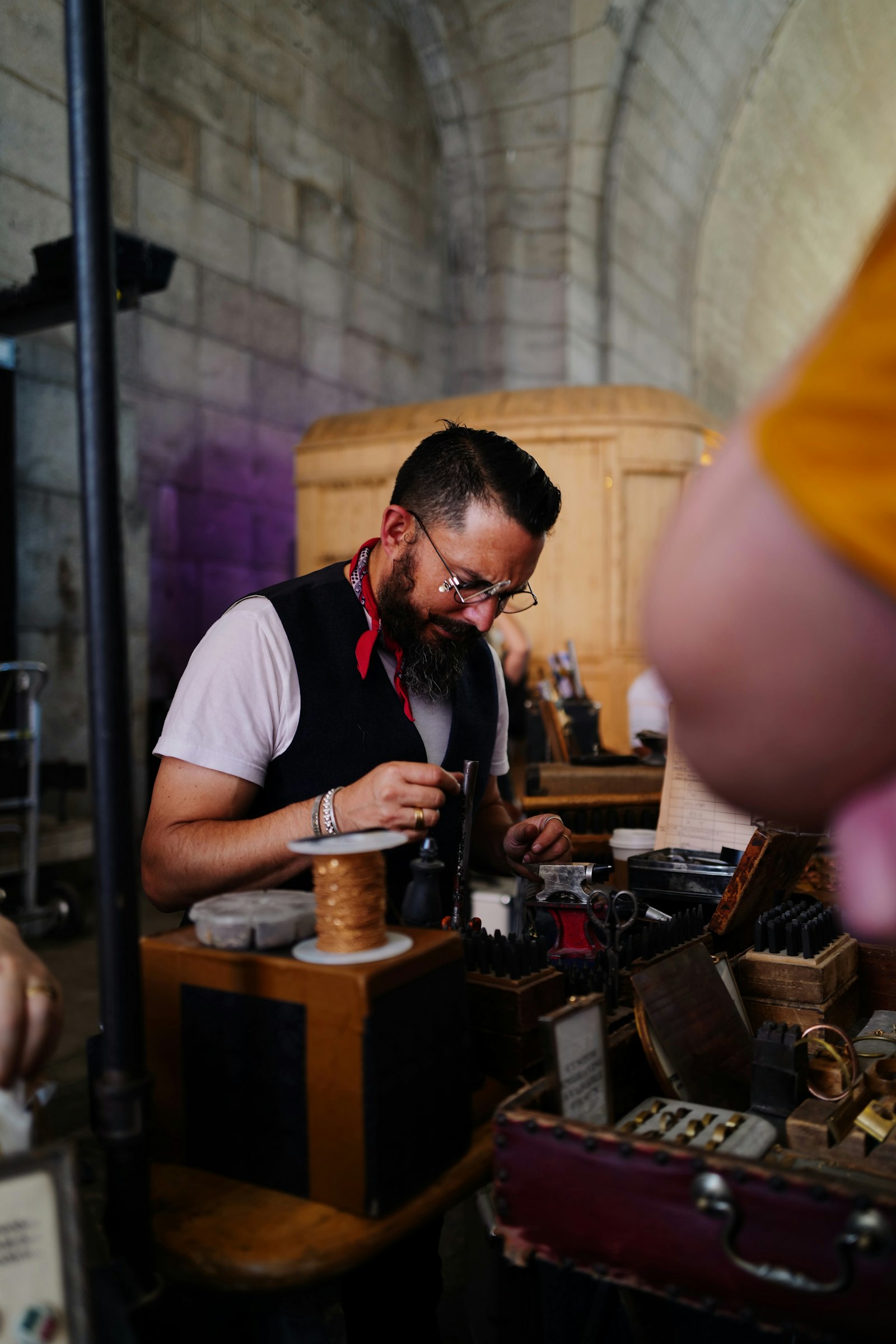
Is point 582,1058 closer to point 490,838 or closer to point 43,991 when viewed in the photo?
point 43,991

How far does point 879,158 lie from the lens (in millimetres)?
15875

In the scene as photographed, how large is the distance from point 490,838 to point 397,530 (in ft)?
2.41

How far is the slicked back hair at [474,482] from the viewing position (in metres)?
1.92

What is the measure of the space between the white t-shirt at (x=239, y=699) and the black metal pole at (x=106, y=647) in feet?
2.59

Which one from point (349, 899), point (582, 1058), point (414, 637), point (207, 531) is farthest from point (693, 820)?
point (207, 531)

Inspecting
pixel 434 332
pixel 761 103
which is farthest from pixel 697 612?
pixel 761 103

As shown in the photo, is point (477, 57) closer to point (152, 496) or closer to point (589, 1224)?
point (152, 496)

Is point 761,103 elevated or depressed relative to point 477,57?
elevated

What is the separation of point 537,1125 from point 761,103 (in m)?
13.1

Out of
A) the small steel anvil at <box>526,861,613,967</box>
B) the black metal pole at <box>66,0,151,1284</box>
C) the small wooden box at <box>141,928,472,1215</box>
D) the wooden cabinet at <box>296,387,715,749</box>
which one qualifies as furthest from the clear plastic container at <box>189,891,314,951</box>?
the wooden cabinet at <box>296,387,715,749</box>

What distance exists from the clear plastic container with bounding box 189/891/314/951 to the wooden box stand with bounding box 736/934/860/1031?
2.54 ft

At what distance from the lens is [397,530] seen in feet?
6.57

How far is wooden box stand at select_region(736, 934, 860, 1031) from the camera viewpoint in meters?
1.57

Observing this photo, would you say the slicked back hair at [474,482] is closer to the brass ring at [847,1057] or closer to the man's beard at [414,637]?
the man's beard at [414,637]
